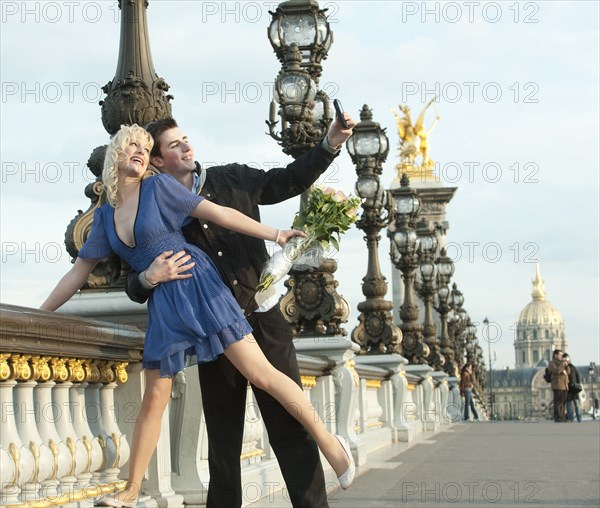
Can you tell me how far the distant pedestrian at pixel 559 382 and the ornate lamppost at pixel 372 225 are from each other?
35.2 feet

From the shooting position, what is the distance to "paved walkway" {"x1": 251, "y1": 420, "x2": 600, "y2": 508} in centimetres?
887

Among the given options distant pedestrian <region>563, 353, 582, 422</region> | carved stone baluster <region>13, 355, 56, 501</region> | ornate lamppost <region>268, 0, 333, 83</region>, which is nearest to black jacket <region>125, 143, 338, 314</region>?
carved stone baluster <region>13, 355, 56, 501</region>

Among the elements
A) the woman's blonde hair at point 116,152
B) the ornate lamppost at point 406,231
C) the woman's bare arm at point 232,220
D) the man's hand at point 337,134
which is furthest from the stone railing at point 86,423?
the ornate lamppost at point 406,231

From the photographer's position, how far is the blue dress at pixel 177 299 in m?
5.39

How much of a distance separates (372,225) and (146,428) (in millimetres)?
12155

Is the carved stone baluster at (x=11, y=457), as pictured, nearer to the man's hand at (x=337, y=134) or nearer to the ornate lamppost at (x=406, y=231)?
the man's hand at (x=337, y=134)

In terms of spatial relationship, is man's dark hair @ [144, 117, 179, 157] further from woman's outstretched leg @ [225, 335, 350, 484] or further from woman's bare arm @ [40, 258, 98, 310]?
woman's outstretched leg @ [225, 335, 350, 484]

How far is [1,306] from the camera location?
4.87 metres

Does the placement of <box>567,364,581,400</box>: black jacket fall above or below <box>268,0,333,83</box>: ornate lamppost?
below

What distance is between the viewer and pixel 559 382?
29562 millimetres

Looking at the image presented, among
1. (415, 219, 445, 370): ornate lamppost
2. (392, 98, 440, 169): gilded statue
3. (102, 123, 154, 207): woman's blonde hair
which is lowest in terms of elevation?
(102, 123, 154, 207): woman's blonde hair

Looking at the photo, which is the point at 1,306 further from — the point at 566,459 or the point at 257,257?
the point at 566,459

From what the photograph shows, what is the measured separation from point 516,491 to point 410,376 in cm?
1393

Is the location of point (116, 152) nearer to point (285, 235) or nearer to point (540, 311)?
point (285, 235)
